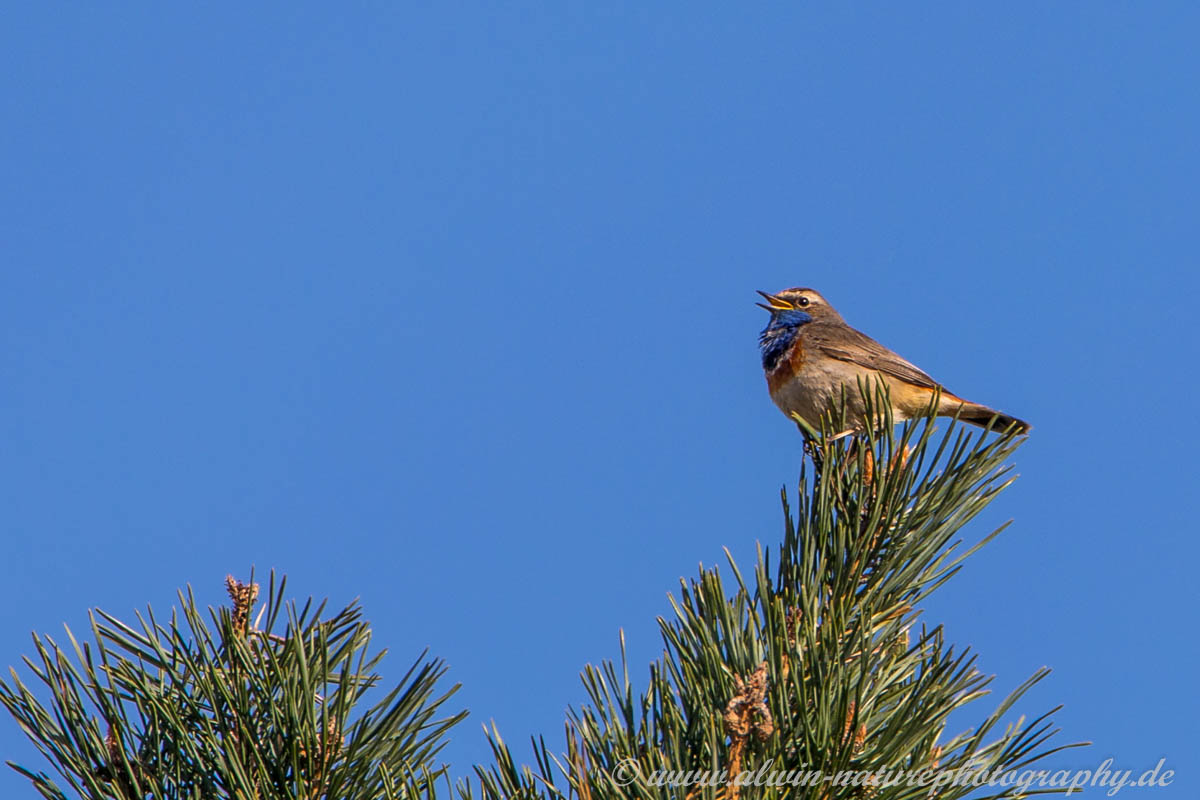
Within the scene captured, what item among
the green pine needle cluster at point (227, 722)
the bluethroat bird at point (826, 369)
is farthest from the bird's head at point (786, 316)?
the green pine needle cluster at point (227, 722)

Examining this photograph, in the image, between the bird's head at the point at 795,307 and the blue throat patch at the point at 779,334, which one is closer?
the blue throat patch at the point at 779,334

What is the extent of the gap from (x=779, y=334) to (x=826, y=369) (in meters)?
1.29

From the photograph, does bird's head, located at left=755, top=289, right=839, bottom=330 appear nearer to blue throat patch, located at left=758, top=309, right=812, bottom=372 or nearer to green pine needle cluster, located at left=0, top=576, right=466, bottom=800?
blue throat patch, located at left=758, top=309, right=812, bottom=372

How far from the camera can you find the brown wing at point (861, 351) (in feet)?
30.7

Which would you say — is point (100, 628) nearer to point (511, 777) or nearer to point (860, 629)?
point (511, 777)

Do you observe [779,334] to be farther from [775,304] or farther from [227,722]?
[227,722]

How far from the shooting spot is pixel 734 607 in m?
3.30

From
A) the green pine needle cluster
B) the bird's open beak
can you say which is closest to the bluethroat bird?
the bird's open beak

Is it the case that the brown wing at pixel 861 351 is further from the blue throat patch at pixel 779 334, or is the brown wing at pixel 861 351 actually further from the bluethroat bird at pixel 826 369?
the blue throat patch at pixel 779 334

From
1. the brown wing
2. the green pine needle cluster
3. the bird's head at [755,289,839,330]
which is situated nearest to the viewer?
the green pine needle cluster

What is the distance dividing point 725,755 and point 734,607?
496 mm

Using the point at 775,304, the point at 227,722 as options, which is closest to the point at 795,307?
the point at 775,304

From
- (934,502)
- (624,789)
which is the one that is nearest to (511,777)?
(624,789)

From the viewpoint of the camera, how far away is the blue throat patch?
964 cm
